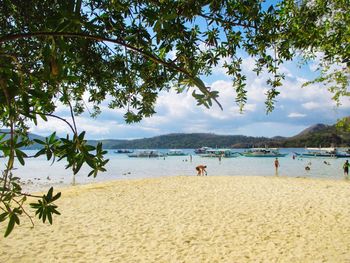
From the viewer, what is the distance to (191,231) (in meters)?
8.66

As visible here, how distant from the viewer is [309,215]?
10422 mm

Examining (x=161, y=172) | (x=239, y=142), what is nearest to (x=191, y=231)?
(x=161, y=172)

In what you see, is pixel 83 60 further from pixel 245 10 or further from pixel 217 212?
pixel 217 212

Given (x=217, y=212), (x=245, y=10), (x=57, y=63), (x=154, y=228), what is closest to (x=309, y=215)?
(x=217, y=212)

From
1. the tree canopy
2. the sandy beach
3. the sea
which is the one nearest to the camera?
the tree canopy

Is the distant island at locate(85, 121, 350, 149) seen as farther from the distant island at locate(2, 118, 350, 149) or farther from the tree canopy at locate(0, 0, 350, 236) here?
the tree canopy at locate(0, 0, 350, 236)

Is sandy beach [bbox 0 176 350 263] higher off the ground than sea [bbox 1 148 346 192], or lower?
higher

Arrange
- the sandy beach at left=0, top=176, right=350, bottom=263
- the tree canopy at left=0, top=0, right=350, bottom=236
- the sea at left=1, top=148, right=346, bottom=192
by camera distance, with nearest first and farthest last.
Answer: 1. the tree canopy at left=0, top=0, right=350, bottom=236
2. the sandy beach at left=0, top=176, right=350, bottom=263
3. the sea at left=1, top=148, right=346, bottom=192

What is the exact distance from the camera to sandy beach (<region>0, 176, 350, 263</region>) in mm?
6953

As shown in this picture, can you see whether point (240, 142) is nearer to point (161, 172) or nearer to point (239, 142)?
point (239, 142)

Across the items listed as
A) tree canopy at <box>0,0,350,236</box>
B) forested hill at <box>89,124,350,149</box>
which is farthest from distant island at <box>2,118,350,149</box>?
tree canopy at <box>0,0,350,236</box>

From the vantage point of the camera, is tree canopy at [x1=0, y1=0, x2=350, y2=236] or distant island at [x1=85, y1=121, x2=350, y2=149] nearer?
tree canopy at [x1=0, y1=0, x2=350, y2=236]

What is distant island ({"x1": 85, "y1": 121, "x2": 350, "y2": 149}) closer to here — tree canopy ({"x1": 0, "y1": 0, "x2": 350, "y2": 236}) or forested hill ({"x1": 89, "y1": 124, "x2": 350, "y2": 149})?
forested hill ({"x1": 89, "y1": 124, "x2": 350, "y2": 149})

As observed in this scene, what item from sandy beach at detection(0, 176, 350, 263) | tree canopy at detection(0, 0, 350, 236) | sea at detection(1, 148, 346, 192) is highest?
tree canopy at detection(0, 0, 350, 236)
